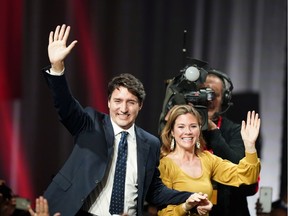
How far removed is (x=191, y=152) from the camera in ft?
11.8

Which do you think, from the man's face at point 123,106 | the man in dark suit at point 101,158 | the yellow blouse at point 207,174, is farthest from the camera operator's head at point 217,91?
the man's face at point 123,106

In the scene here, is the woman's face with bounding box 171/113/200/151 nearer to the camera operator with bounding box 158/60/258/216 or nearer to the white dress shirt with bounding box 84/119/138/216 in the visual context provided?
the camera operator with bounding box 158/60/258/216

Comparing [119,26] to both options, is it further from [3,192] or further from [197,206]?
[197,206]

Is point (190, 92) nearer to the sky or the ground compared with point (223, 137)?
nearer to the sky

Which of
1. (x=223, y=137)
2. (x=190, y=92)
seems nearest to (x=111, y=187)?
(x=190, y=92)

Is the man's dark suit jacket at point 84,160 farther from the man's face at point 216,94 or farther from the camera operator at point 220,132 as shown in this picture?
the man's face at point 216,94

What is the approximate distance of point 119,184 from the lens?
3.16m

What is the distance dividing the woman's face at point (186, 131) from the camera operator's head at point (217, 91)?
1.44 ft

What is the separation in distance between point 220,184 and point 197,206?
716 millimetres

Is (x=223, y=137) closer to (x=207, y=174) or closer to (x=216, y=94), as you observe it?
(x=216, y=94)

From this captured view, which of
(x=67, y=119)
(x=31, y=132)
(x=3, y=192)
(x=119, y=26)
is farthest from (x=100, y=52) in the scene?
(x=67, y=119)

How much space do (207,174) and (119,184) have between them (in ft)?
1.78

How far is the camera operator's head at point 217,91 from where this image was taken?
4008 millimetres

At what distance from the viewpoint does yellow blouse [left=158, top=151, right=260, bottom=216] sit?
136 inches
